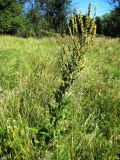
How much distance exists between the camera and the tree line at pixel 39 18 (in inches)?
1457

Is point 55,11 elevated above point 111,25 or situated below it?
above

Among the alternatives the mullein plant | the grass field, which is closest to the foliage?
the grass field

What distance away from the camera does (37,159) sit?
3545 millimetres

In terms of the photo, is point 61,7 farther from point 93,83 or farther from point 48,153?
point 48,153

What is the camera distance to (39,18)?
1693 inches

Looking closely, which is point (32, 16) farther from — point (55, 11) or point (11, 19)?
point (11, 19)

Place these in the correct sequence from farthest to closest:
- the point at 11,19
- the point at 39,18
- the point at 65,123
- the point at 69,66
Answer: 1. the point at 39,18
2. the point at 11,19
3. the point at 65,123
4. the point at 69,66

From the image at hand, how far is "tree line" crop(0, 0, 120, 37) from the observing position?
37000 mm

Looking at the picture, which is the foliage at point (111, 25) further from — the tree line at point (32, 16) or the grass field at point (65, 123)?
the grass field at point (65, 123)

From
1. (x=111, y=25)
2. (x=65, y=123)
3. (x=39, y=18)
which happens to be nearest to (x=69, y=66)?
(x=65, y=123)

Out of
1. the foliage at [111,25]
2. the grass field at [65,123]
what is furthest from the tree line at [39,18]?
the grass field at [65,123]

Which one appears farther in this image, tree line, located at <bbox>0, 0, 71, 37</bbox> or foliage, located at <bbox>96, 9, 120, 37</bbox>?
foliage, located at <bbox>96, 9, 120, 37</bbox>

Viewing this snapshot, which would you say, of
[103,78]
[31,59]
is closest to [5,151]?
[103,78]

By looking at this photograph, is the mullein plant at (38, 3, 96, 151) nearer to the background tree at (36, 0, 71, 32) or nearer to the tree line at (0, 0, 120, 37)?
the tree line at (0, 0, 120, 37)
